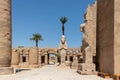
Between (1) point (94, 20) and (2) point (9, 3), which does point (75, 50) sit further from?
(2) point (9, 3)

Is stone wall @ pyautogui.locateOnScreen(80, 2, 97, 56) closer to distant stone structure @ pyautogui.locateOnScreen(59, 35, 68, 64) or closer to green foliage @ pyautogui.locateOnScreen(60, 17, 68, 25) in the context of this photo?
distant stone structure @ pyautogui.locateOnScreen(59, 35, 68, 64)

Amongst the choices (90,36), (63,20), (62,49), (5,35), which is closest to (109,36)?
(90,36)

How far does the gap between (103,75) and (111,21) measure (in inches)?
138

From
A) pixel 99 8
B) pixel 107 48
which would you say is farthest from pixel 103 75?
pixel 99 8

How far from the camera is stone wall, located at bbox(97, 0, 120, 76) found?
40.4ft

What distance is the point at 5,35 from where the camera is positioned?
48.9 feet

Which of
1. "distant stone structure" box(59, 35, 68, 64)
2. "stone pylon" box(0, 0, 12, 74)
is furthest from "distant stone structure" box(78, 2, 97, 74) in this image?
"distant stone structure" box(59, 35, 68, 64)

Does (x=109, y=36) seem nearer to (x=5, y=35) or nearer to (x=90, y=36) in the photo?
(x=90, y=36)

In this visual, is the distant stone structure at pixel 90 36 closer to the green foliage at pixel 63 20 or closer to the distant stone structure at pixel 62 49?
the distant stone structure at pixel 62 49

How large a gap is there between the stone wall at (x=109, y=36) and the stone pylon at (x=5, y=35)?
700cm

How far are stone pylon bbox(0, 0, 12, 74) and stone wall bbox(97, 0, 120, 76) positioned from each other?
6995 millimetres

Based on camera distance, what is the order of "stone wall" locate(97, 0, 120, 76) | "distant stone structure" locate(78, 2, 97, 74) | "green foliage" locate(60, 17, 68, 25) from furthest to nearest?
"green foliage" locate(60, 17, 68, 25), "distant stone structure" locate(78, 2, 97, 74), "stone wall" locate(97, 0, 120, 76)

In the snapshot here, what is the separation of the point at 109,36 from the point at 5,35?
294 inches

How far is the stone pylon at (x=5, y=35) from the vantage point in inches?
570
